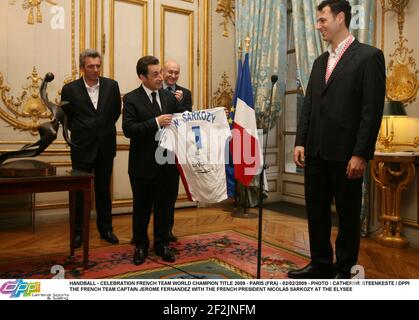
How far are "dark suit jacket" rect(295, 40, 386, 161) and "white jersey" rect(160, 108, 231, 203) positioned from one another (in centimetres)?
81

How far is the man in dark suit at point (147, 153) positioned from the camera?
243 centimetres

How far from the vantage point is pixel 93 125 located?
2980 millimetres

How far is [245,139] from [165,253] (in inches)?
61.5

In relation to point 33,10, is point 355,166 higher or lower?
lower

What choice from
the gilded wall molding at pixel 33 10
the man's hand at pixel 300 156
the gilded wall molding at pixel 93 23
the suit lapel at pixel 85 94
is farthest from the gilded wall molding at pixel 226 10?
the man's hand at pixel 300 156

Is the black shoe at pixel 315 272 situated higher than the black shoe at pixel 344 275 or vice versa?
the black shoe at pixel 344 275

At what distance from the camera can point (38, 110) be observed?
148 inches

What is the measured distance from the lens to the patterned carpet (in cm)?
230

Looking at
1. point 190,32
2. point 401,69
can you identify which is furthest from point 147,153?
point 190,32

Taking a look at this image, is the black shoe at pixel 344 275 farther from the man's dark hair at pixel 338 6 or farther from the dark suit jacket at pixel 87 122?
the dark suit jacket at pixel 87 122

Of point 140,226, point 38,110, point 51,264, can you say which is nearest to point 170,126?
point 140,226

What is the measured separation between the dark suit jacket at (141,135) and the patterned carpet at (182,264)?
59 cm

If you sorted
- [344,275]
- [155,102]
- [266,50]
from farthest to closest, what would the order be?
1. [266,50]
2. [155,102]
3. [344,275]

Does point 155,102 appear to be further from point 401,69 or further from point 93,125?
point 401,69
